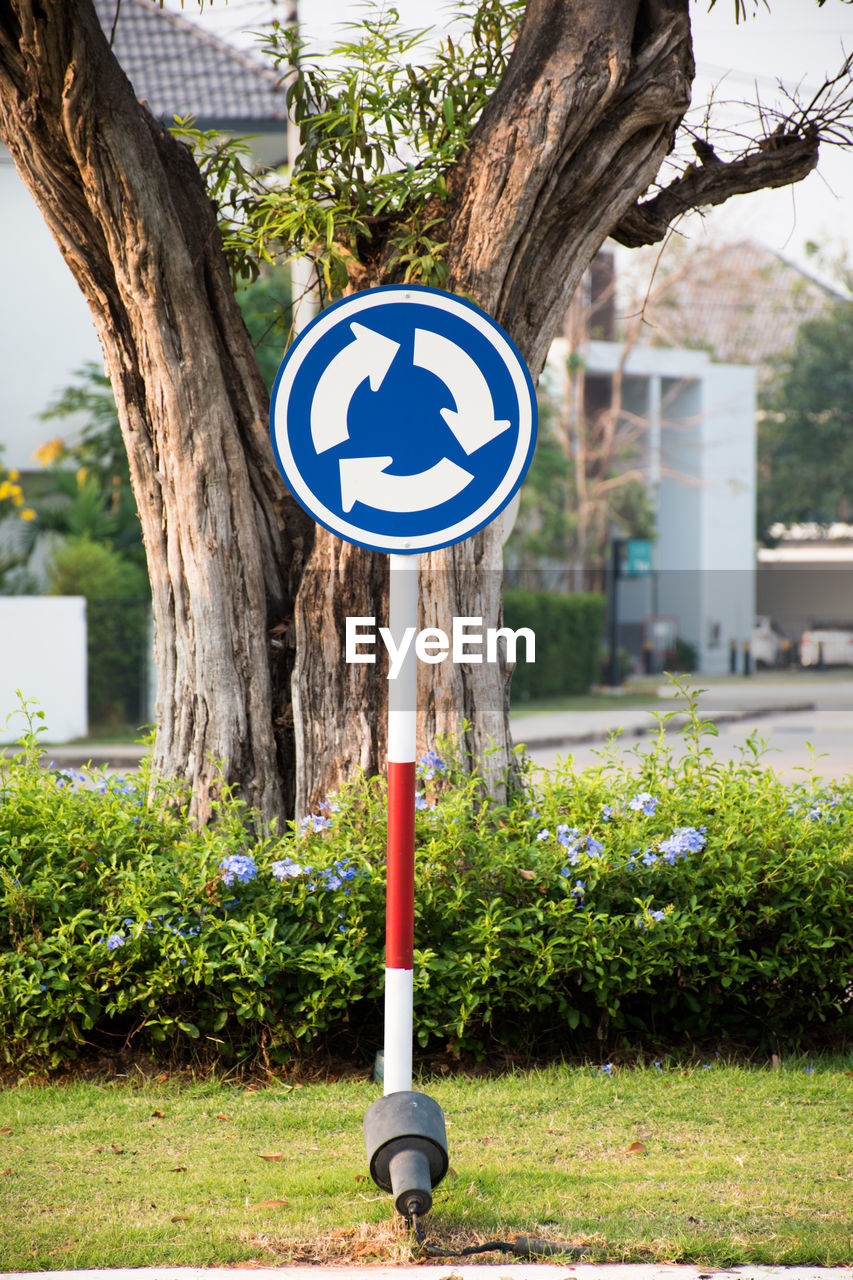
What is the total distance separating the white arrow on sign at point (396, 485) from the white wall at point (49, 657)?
13292 mm

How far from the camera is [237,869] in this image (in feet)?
14.5

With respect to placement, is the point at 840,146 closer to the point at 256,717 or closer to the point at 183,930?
the point at 256,717

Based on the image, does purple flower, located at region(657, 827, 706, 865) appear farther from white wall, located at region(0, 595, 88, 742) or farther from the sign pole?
white wall, located at region(0, 595, 88, 742)

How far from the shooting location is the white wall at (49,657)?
1602 cm

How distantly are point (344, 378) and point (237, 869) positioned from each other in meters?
1.82

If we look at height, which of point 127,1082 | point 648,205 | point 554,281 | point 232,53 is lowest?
point 127,1082

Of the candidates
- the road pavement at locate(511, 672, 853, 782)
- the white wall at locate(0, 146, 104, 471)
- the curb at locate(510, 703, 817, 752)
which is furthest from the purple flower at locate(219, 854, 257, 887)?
the white wall at locate(0, 146, 104, 471)

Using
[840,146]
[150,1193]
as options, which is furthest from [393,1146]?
[840,146]

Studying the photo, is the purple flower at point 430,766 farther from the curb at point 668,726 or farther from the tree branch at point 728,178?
the curb at point 668,726

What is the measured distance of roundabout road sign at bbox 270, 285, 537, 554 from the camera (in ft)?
11.1

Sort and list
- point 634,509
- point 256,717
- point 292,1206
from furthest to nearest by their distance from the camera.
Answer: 1. point 634,509
2. point 256,717
3. point 292,1206

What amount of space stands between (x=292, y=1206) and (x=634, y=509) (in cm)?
2707

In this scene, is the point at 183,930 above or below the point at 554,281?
below

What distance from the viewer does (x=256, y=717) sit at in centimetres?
527
